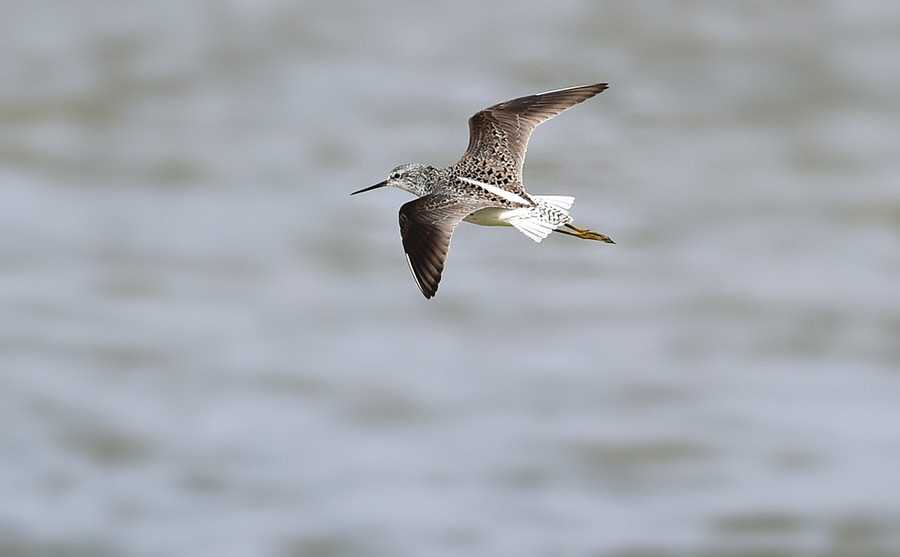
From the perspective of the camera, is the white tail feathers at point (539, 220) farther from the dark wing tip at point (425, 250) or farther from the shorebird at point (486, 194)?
the dark wing tip at point (425, 250)

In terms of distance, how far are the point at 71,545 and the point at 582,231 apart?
6.06 metres

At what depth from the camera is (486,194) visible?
203 inches

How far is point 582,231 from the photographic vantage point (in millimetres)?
A: 5344

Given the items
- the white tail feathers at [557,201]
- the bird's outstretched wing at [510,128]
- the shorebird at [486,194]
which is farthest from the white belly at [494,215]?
the bird's outstretched wing at [510,128]

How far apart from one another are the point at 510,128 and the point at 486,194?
72 cm

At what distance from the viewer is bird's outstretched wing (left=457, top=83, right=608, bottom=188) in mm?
5641

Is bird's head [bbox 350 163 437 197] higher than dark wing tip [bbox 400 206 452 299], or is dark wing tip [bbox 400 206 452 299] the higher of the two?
bird's head [bbox 350 163 437 197]

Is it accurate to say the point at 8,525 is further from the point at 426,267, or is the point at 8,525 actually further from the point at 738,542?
the point at 426,267

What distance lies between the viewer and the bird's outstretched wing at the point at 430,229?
451 centimetres

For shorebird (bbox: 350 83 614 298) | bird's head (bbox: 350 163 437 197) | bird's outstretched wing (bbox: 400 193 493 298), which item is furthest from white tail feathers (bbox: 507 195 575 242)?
bird's head (bbox: 350 163 437 197)

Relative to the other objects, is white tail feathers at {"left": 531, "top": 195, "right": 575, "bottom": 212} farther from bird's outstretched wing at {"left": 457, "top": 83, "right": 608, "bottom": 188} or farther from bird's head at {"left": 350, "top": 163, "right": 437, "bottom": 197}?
bird's head at {"left": 350, "top": 163, "right": 437, "bottom": 197}

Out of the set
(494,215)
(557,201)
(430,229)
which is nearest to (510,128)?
(557,201)

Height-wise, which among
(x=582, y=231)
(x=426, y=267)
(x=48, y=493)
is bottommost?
(x=426, y=267)

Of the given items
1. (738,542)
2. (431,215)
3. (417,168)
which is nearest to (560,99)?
(417,168)
